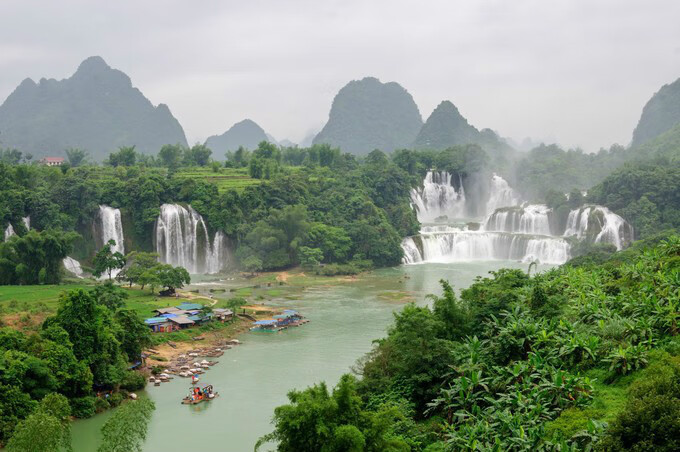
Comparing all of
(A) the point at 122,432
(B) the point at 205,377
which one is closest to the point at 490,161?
(B) the point at 205,377

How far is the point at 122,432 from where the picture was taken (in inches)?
458

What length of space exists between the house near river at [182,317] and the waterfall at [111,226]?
1584cm

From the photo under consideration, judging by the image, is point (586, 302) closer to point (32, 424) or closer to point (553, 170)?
point (32, 424)

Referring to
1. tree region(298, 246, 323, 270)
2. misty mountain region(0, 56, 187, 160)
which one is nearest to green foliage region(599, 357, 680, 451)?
tree region(298, 246, 323, 270)

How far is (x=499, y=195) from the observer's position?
65875 millimetres

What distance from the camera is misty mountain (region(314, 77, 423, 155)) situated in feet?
415

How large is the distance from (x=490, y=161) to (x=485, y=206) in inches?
222

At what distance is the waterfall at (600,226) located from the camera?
42.7 meters

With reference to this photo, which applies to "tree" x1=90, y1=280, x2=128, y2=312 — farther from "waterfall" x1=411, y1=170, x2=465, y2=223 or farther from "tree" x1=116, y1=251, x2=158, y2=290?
"waterfall" x1=411, y1=170, x2=465, y2=223

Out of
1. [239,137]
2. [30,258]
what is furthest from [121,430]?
[239,137]

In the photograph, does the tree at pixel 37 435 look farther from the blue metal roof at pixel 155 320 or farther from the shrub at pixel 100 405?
the blue metal roof at pixel 155 320

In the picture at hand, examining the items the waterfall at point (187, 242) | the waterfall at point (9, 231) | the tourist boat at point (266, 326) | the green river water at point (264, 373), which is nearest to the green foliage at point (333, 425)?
the green river water at point (264, 373)

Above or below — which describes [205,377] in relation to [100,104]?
below

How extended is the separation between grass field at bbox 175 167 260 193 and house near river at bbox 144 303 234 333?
831 inches
